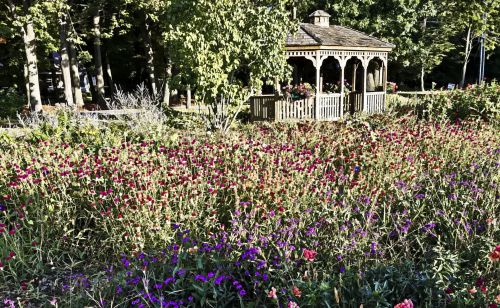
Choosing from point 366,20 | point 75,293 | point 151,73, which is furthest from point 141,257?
point 366,20

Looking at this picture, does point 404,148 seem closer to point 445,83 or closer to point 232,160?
point 232,160

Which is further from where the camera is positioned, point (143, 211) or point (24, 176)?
point (24, 176)

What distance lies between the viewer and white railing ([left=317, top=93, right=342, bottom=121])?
52.3 feet

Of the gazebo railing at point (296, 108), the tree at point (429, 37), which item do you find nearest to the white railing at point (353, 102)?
the gazebo railing at point (296, 108)

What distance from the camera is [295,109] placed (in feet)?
50.9

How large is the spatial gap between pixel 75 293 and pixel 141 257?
24.8 inches

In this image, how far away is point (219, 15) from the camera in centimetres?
1051

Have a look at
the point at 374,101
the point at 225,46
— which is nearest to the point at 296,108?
the point at 374,101

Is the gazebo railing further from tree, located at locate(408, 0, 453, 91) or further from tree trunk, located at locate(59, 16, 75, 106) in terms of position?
tree, located at locate(408, 0, 453, 91)

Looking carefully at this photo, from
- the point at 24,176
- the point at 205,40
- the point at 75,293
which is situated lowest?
the point at 75,293

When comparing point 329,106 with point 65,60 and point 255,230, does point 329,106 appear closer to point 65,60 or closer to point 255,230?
point 65,60

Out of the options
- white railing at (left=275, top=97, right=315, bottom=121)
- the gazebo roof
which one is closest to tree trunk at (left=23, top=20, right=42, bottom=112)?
white railing at (left=275, top=97, right=315, bottom=121)

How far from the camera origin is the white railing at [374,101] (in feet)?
58.4

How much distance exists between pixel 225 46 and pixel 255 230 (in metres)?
7.85
